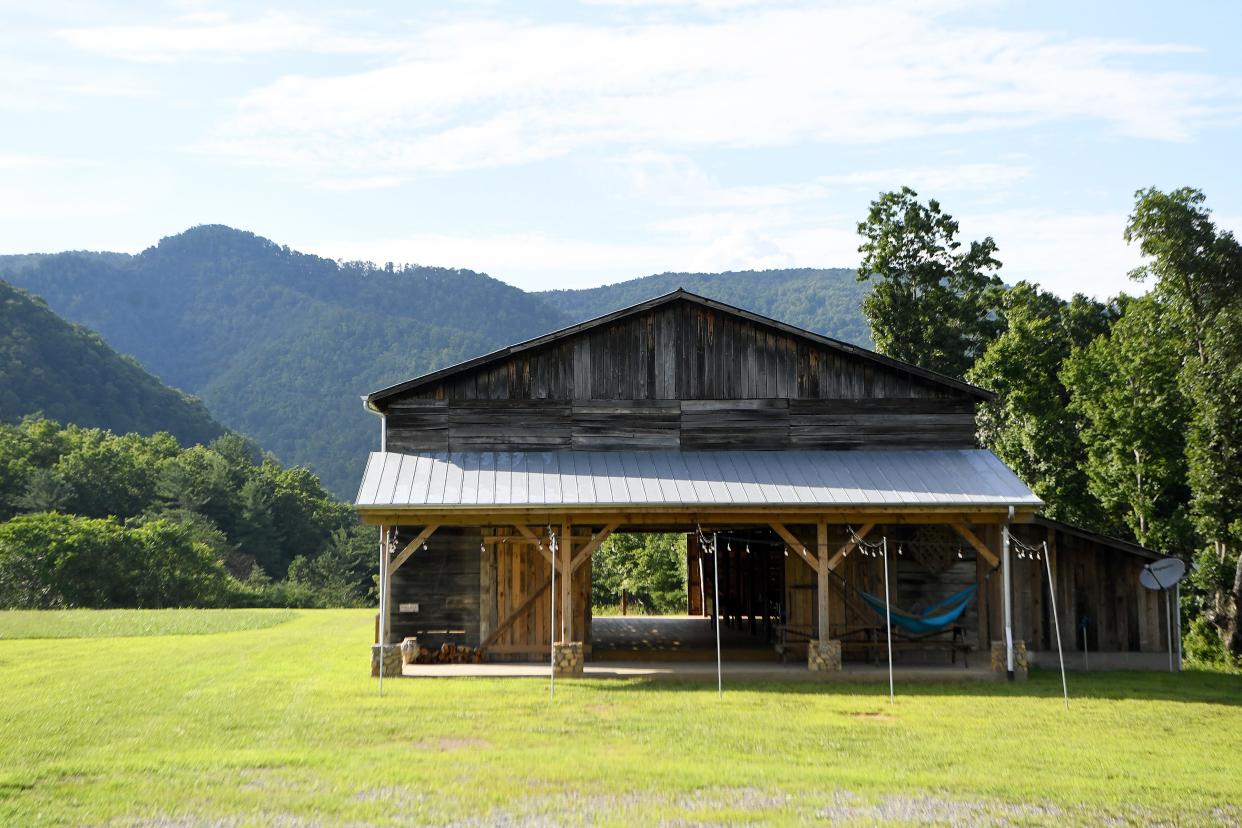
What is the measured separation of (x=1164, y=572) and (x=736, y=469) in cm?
749

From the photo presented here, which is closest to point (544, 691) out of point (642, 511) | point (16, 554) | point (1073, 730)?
point (642, 511)

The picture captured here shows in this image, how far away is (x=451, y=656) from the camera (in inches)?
830

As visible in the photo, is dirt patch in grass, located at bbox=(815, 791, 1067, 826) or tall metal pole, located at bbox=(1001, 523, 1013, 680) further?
tall metal pole, located at bbox=(1001, 523, 1013, 680)

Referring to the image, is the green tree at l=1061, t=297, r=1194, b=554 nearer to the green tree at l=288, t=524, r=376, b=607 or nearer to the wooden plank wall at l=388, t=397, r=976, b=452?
the wooden plank wall at l=388, t=397, r=976, b=452

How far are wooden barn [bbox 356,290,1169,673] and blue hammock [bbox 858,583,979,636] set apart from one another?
0.04 meters

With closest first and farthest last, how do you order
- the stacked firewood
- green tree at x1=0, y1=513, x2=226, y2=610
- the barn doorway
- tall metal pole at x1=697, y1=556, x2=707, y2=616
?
the stacked firewood, the barn doorway, tall metal pole at x1=697, y1=556, x2=707, y2=616, green tree at x1=0, y1=513, x2=226, y2=610

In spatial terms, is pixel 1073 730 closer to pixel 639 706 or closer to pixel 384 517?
pixel 639 706

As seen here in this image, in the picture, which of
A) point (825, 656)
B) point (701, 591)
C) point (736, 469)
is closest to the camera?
point (825, 656)

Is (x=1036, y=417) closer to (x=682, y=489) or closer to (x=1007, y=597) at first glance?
(x=1007, y=597)

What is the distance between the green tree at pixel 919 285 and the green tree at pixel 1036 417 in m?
2.10

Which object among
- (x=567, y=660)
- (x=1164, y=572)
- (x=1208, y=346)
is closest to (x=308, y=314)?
(x=1208, y=346)

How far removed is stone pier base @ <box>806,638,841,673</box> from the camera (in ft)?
65.5

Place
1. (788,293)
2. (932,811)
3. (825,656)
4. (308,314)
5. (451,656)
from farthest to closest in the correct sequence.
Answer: (308,314), (788,293), (451,656), (825,656), (932,811)

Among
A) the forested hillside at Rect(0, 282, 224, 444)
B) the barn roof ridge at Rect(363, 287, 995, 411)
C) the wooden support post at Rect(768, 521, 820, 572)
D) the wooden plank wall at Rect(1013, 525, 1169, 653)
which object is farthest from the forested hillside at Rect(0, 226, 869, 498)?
the wooden support post at Rect(768, 521, 820, 572)
